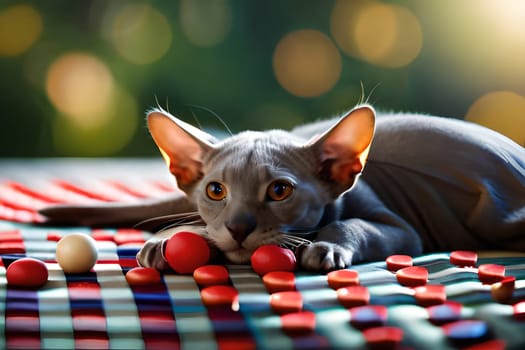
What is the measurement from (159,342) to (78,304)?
204mm

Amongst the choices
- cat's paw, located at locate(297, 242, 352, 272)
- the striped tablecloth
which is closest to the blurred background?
the striped tablecloth

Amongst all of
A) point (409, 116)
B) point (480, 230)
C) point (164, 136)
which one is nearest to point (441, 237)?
point (480, 230)

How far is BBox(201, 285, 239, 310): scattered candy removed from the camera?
3.90ft

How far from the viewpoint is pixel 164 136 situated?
158cm

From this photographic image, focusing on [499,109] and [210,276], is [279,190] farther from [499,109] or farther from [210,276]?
[499,109]

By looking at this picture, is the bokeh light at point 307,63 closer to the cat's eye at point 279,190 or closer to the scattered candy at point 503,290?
the cat's eye at point 279,190

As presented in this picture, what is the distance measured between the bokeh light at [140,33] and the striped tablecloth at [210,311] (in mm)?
2297

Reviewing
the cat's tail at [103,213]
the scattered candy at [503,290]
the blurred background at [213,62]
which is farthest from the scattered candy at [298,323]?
the blurred background at [213,62]

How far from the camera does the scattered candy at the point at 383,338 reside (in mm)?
1010

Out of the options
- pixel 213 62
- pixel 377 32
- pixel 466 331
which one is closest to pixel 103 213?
pixel 466 331

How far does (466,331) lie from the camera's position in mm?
1041

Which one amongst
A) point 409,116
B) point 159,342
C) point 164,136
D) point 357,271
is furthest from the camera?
point 409,116

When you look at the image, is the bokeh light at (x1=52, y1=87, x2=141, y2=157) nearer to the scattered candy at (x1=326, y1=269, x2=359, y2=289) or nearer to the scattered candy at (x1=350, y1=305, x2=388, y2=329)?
the scattered candy at (x1=326, y1=269, x2=359, y2=289)

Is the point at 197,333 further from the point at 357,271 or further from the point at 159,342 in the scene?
the point at 357,271
